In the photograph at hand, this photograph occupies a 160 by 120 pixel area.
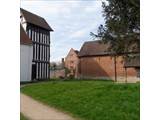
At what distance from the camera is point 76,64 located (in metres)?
52.8

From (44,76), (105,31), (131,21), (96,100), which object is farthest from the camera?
(44,76)

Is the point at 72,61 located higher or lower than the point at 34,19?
lower

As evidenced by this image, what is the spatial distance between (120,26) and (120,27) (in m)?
0.06

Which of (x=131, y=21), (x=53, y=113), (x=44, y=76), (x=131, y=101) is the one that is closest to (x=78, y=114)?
(x=53, y=113)

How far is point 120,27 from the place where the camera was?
18750 millimetres

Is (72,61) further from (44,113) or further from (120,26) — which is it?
(44,113)

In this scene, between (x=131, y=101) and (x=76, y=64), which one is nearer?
(x=131, y=101)

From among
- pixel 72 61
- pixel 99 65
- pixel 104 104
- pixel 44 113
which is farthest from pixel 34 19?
pixel 44 113

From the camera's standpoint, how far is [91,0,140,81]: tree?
1809 cm

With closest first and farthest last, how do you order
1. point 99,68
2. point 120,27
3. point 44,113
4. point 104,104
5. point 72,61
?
point 44,113 → point 104,104 → point 120,27 → point 99,68 → point 72,61

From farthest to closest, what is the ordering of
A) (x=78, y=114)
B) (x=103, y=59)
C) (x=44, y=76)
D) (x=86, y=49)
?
(x=86, y=49) < (x=103, y=59) < (x=44, y=76) < (x=78, y=114)

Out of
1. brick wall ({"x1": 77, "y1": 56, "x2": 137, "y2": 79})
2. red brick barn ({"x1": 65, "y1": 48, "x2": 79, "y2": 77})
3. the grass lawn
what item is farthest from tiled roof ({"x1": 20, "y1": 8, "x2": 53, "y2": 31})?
the grass lawn
